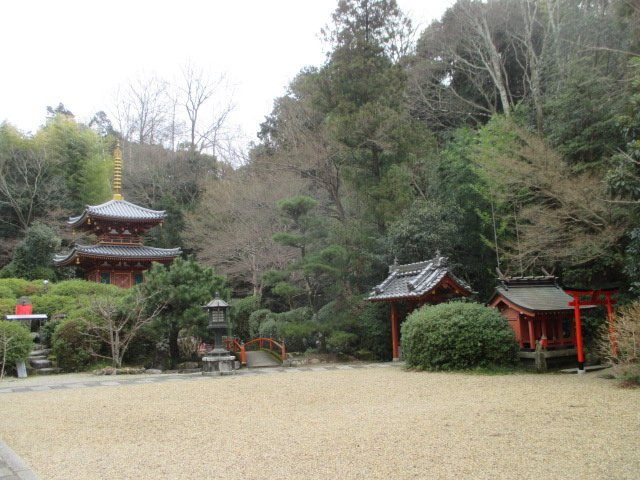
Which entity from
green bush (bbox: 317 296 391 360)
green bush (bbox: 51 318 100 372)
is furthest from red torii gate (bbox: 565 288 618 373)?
green bush (bbox: 51 318 100 372)

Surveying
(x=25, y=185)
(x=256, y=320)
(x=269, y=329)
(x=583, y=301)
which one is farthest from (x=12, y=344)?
(x=25, y=185)

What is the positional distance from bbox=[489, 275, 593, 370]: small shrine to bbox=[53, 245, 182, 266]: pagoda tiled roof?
51.5 feet

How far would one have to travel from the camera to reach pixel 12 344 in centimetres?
1409

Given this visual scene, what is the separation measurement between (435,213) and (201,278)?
7783 millimetres

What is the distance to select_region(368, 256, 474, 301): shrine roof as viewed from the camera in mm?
14273

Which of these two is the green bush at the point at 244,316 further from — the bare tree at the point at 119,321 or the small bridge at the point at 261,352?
the bare tree at the point at 119,321

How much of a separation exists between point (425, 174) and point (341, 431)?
16691mm

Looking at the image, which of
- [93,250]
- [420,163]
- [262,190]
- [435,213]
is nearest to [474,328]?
[435,213]

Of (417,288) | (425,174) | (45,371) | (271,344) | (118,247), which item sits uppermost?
(425,174)

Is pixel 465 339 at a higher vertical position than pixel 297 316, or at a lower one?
lower

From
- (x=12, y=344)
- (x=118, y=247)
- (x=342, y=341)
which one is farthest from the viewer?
(x=118, y=247)

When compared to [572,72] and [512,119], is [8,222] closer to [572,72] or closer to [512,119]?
[512,119]

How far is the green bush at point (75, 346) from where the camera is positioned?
14898 millimetres

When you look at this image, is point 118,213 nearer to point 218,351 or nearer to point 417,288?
point 218,351
